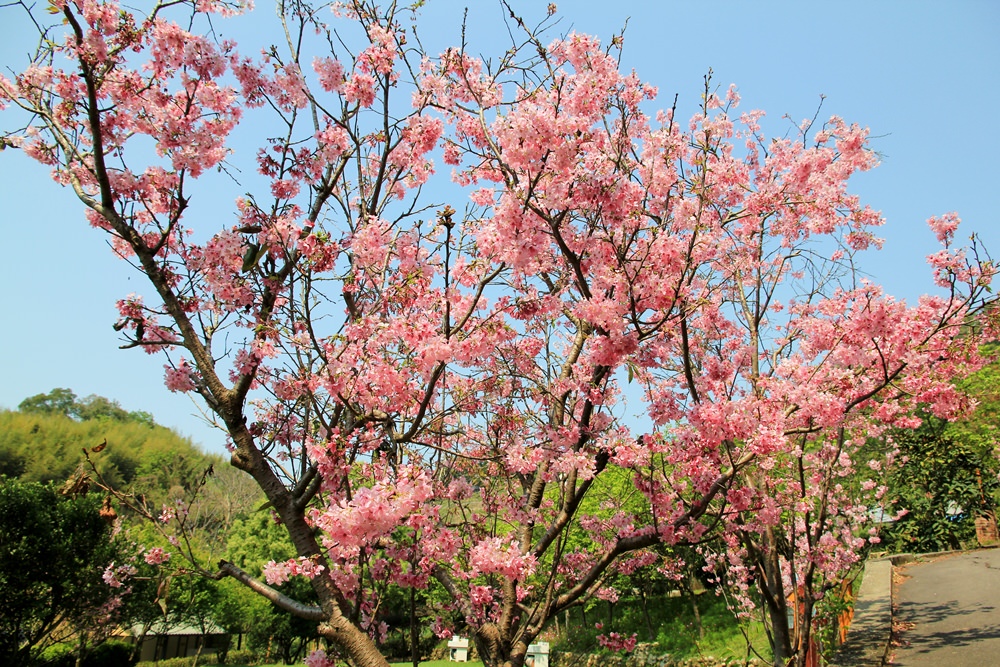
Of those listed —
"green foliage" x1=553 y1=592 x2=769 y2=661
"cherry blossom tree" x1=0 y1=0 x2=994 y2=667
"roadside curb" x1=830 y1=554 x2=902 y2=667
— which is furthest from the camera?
"green foliage" x1=553 y1=592 x2=769 y2=661

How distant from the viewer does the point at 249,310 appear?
367 cm

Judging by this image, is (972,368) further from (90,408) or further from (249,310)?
(90,408)

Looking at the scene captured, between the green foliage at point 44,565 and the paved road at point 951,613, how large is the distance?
13.9 metres

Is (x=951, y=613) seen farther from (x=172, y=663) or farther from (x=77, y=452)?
(x=77, y=452)

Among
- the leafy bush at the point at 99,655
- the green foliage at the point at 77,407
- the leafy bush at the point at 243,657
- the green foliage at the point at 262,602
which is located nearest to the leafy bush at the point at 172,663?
the green foliage at the point at 262,602

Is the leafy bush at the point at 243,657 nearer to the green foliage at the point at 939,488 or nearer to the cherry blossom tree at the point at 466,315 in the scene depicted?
the green foliage at the point at 939,488

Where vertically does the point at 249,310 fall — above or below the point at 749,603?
above

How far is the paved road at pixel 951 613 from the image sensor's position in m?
6.50

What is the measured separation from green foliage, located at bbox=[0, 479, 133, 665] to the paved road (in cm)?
1387

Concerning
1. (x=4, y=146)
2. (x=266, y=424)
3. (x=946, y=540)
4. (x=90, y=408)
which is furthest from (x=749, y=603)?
(x=90, y=408)

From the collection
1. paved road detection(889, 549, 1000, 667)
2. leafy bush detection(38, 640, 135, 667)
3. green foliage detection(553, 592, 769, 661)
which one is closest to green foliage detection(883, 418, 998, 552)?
paved road detection(889, 549, 1000, 667)

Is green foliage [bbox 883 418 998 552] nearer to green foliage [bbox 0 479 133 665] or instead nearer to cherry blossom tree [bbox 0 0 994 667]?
cherry blossom tree [bbox 0 0 994 667]

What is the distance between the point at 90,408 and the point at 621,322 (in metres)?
79.5

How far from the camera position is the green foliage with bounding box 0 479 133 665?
11.4 meters
